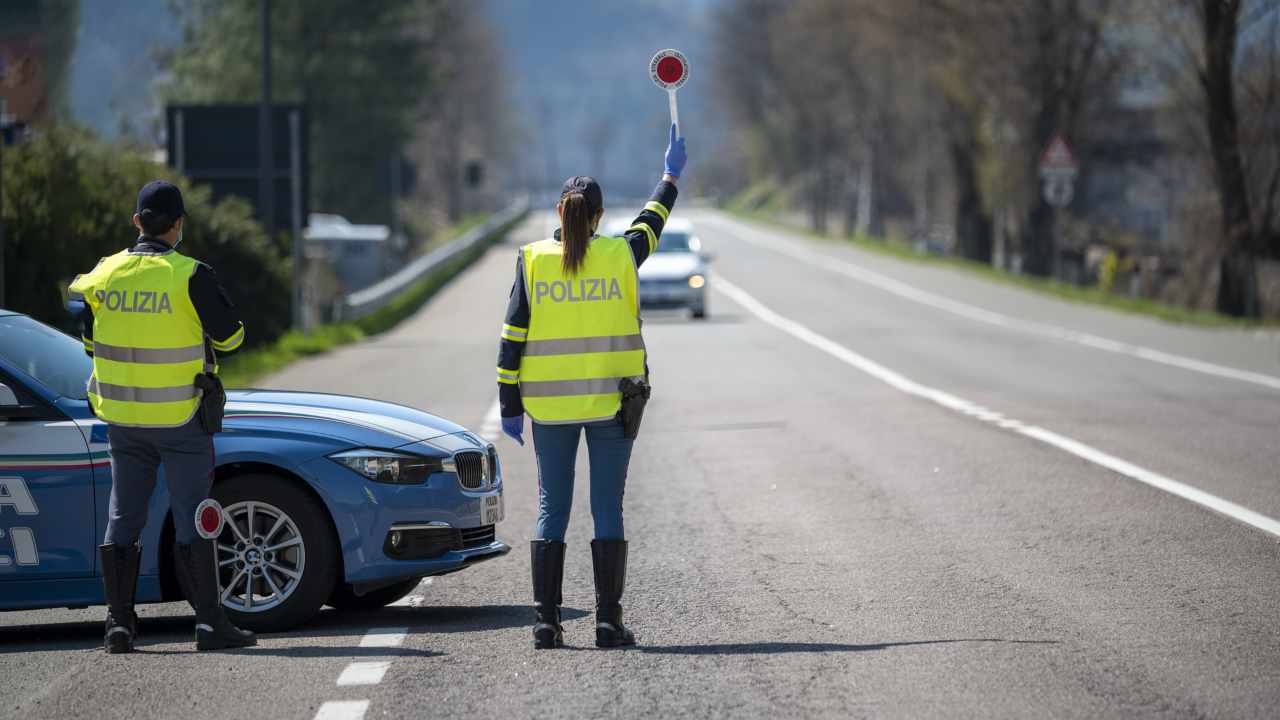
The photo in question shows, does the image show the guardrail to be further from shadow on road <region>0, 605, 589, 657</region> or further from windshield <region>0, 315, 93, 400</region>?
shadow on road <region>0, 605, 589, 657</region>

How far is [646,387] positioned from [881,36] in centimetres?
5394

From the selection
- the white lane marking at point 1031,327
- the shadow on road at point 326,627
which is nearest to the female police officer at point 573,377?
the shadow on road at point 326,627

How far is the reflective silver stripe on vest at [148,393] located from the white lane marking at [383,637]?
1207mm

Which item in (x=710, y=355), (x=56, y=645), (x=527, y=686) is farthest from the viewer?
(x=710, y=355)

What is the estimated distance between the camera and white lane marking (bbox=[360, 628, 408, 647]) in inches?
314

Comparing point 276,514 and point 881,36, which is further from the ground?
point 881,36

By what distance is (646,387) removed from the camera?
7820 millimetres

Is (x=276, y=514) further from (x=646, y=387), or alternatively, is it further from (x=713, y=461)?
(x=713, y=461)

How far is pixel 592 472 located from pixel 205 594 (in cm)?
161

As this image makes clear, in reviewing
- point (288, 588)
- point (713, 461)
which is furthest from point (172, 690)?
point (713, 461)

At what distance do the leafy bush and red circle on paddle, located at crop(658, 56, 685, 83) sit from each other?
13.3 metres

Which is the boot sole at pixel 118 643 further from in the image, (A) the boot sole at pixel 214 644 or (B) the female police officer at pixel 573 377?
(B) the female police officer at pixel 573 377

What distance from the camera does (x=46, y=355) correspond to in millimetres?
8906

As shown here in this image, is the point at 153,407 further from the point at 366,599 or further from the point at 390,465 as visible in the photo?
the point at 366,599
